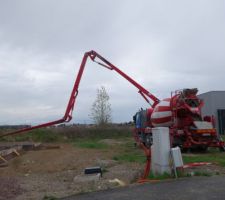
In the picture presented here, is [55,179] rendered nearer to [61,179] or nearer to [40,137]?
[61,179]

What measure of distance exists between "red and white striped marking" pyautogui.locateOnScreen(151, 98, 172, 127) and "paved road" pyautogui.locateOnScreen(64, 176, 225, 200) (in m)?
13.5

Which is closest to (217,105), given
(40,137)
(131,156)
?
(40,137)

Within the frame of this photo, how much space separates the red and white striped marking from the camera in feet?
79.8

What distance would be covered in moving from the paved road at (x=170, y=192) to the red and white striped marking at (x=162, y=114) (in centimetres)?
1349

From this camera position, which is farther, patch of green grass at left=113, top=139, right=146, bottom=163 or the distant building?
the distant building

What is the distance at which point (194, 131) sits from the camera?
22.5m

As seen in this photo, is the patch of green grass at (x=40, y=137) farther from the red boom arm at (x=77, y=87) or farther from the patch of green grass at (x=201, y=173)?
the patch of green grass at (x=201, y=173)

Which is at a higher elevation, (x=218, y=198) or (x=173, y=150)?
(x=173, y=150)

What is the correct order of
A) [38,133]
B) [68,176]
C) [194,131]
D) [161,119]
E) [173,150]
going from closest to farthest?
[173,150] < [68,176] < [194,131] < [161,119] < [38,133]

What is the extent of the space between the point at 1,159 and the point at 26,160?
1.40m

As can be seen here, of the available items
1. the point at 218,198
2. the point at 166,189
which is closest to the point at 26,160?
the point at 166,189

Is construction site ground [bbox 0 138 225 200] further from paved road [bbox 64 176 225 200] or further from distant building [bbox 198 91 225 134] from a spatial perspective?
distant building [bbox 198 91 225 134]

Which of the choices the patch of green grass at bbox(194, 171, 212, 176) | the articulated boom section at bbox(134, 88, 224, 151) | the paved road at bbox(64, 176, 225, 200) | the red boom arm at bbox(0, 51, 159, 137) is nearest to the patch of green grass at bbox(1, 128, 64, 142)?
the red boom arm at bbox(0, 51, 159, 137)

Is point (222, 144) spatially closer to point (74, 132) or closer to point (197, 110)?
point (197, 110)
